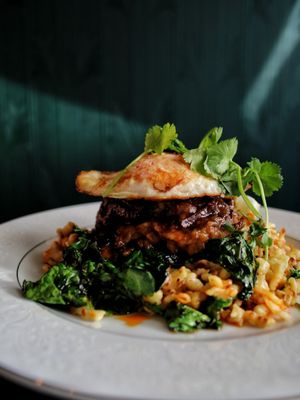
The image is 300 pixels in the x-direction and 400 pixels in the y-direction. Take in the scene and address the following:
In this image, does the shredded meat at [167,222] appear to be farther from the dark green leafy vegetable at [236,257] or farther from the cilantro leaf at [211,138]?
the cilantro leaf at [211,138]

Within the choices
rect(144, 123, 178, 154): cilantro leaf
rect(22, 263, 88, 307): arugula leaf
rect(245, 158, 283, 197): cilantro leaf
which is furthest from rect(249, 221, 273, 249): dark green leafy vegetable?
rect(22, 263, 88, 307): arugula leaf

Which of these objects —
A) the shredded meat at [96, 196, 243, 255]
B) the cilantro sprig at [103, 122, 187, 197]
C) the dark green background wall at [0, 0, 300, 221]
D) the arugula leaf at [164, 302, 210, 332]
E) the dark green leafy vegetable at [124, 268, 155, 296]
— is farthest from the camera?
the dark green background wall at [0, 0, 300, 221]

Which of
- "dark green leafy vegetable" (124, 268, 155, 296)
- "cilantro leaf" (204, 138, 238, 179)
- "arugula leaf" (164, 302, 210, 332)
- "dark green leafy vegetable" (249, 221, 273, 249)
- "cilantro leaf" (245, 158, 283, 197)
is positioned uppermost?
"cilantro leaf" (204, 138, 238, 179)

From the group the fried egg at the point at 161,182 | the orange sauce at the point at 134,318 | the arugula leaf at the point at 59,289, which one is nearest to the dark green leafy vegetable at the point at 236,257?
the fried egg at the point at 161,182

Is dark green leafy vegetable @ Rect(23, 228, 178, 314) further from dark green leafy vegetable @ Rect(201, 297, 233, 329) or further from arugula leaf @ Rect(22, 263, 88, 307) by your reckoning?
dark green leafy vegetable @ Rect(201, 297, 233, 329)

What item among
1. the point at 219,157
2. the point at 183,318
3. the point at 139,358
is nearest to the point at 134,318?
the point at 183,318

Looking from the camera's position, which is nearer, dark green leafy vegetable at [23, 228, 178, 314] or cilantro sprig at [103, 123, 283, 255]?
dark green leafy vegetable at [23, 228, 178, 314]
